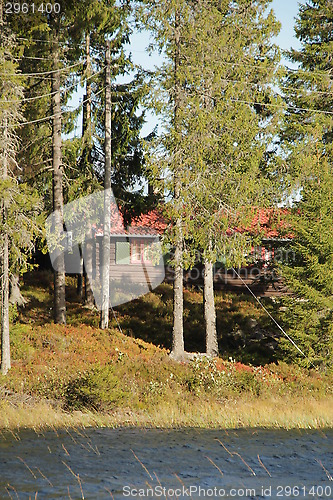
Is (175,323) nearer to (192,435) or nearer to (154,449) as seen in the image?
(192,435)

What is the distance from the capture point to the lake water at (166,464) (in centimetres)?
891

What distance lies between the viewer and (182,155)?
21.1 m

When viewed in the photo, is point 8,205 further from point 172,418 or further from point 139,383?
point 172,418

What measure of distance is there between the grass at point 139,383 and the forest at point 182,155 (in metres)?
0.24

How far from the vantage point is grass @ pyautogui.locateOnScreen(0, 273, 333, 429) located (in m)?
14.6

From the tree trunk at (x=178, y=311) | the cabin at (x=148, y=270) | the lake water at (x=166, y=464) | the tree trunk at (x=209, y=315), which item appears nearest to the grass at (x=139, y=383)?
the tree trunk at (x=178, y=311)

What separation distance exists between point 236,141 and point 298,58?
8.82 metres

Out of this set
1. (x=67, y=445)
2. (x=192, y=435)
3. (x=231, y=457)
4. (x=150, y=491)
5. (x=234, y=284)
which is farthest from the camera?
(x=234, y=284)

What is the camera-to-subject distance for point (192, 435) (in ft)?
42.9

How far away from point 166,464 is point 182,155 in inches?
497

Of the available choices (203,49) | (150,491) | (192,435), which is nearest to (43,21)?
(203,49)

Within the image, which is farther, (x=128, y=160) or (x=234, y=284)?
(x=234, y=284)

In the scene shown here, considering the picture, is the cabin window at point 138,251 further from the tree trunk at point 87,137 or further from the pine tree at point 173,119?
the pine tree at point 173,119

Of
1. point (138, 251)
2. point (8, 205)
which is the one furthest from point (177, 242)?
point (138, 251)
